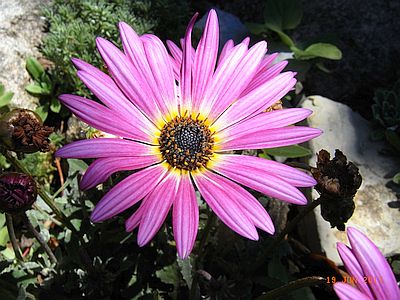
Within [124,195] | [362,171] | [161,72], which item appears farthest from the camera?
[362,171]

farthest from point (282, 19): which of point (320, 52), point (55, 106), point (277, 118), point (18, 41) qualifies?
point (277, 118)

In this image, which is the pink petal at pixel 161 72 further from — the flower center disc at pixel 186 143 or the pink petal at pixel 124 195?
the pink petal at pixel 124 195

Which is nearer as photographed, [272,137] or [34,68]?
[272,137]

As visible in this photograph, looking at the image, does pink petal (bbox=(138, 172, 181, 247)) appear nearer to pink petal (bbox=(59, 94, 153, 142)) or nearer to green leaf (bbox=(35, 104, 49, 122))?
pink petal (bbox=(59, 94, 153, 142))

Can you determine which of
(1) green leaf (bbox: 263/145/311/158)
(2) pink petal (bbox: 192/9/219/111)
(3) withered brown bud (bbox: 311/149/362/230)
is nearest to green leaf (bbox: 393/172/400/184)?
(1) green leaf (bbox: 263/145/311/158)

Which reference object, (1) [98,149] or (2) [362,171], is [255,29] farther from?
(1) [98,149]
